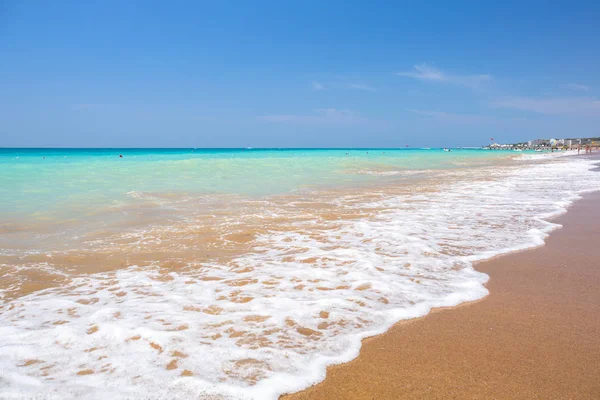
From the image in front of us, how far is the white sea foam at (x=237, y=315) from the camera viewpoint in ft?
7.95

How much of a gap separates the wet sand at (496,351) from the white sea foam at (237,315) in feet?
0.61

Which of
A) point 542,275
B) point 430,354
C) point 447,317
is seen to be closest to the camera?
point 430,354

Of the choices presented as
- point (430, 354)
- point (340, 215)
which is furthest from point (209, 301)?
point (340, 215)

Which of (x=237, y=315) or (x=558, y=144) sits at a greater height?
(x=558, y=144)

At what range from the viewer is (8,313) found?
345cm

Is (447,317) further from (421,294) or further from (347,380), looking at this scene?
(347,380)

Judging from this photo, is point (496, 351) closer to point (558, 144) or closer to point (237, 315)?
point (237, 315)

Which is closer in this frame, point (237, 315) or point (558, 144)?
point (237, 315)

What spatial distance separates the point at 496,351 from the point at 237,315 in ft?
6.86

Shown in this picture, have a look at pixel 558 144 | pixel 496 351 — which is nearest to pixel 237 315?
pixel 496 351

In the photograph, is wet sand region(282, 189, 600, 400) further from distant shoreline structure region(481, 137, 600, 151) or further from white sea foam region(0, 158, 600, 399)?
distant shoreline structure region(481, 137, 600, 151)

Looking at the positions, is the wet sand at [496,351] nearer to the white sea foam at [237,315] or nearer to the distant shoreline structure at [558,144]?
the white sea foam at [237,315]

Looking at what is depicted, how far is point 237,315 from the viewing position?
10.9 ft

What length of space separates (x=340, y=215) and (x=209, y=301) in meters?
4.94
